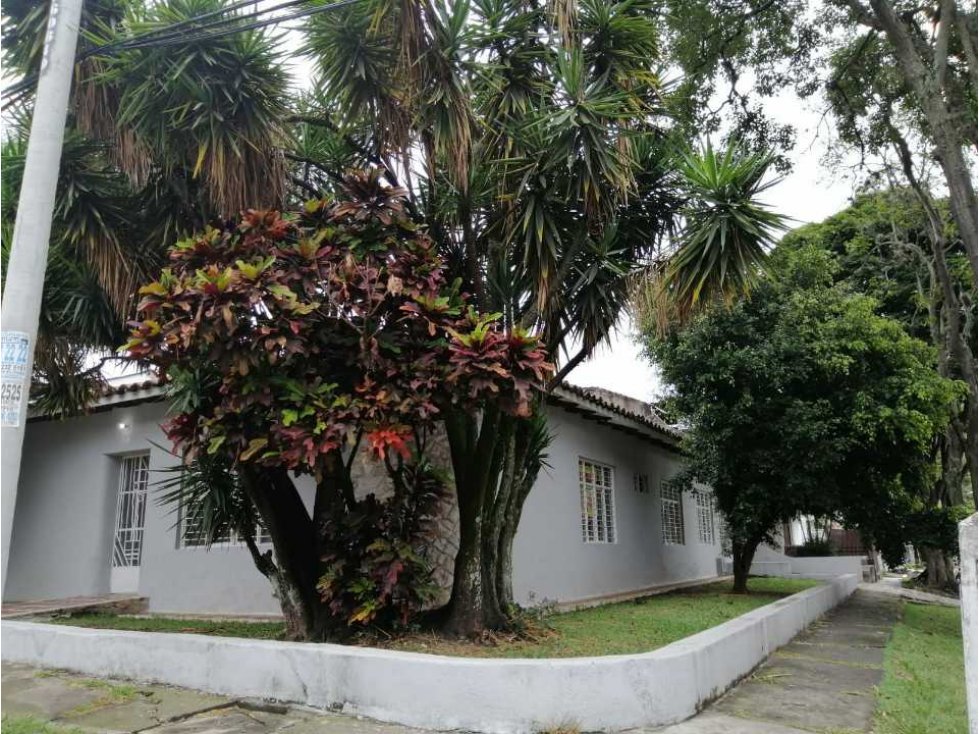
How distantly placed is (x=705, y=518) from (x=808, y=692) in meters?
13.0

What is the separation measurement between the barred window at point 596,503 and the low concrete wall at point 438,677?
211 inches

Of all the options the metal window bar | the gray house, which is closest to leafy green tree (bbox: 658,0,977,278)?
the gray house

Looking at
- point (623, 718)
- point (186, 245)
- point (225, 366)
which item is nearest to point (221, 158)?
point (186, 245)

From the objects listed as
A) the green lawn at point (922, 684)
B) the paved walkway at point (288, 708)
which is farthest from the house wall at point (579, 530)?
the green lawn at point (922, 684)

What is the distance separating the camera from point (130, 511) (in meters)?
11.9

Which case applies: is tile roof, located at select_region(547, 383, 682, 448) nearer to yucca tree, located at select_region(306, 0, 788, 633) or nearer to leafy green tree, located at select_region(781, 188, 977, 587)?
yucca tree, located at select_region(306, 0, 788, 633)

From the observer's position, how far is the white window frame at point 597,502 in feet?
40.4

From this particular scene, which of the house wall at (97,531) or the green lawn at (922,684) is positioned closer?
the green lawn at (922,684)

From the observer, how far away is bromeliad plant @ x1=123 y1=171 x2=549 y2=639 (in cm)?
578

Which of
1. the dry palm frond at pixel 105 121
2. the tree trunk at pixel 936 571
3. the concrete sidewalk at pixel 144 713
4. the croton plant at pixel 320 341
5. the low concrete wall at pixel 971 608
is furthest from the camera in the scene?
the tree trunk at pixel 936 571

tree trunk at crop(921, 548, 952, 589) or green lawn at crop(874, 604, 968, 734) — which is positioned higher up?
tree trunk at crop(921, 548, 952, 589)

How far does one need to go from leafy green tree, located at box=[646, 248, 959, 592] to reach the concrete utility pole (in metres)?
9.07

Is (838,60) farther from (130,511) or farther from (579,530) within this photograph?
(130,511)

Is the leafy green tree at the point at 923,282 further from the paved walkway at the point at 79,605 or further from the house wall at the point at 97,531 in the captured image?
the paved walkway at the point at 79,605
